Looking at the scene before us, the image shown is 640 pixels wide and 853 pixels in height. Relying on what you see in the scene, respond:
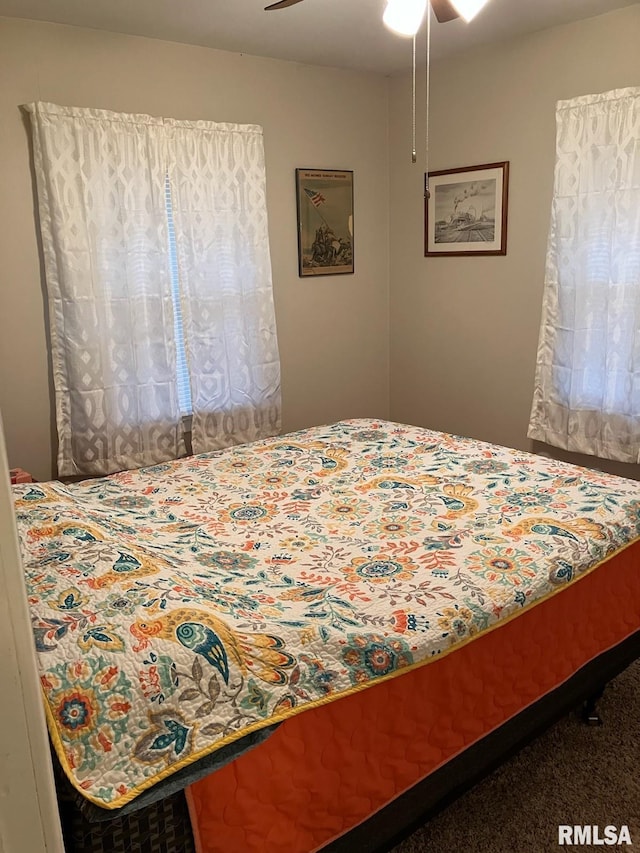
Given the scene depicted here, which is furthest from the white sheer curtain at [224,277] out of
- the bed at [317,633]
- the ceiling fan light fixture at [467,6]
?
the ceiling fan light fixture at [467,6]

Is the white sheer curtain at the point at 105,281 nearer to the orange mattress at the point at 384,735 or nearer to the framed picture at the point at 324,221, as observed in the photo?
Answer: the framed picture at the point at 324,221

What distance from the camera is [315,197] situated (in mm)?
4039

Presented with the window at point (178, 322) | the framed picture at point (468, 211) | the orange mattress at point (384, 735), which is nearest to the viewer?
the orange mattress at point (384, 735)

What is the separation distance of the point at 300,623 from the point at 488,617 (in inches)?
18.0

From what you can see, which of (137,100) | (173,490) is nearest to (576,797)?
(173,490)

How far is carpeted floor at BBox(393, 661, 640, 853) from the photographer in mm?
1845

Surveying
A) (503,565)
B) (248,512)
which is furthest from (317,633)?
(248,512)

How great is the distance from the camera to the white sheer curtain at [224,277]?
3510mm

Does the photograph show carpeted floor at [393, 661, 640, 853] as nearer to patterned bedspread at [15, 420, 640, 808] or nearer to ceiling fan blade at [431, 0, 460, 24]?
patterned bedspread at [15, 420, 640, 808]

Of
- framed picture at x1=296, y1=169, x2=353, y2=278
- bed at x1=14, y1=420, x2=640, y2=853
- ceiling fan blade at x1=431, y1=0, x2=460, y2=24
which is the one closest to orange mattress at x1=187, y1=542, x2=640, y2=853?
bed at x1=14, y1=420, x2=640, y2=853

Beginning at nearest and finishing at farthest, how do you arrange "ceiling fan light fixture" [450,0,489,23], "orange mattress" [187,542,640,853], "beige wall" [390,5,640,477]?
1. "orange mattress" [187,542,640,853]
2. "ceiling fan light fixture" [450,0,489,23]
3. "beige wall" [390,5,640,477]

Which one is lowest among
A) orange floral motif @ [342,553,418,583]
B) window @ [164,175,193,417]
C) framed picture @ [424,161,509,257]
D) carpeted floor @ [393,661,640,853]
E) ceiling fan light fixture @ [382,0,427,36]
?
carpeted floor @ [393,661,640,853]

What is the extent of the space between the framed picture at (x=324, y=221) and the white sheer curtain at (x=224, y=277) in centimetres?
32

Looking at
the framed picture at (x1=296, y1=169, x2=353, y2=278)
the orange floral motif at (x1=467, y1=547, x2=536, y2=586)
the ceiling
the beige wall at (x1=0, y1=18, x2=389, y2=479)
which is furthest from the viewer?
the framed picture at (x1=296, y1=169, x2=353, y2=278)
